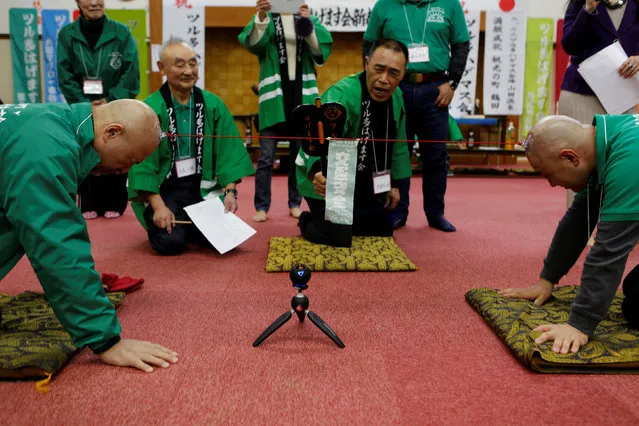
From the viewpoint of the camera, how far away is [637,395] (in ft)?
3.95

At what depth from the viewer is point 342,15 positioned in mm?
6828

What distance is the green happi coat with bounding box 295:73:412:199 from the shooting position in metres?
2.57

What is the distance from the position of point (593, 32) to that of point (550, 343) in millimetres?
1636

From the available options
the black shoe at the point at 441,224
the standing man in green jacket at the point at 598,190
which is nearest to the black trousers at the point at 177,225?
the black shoe at the point at 441,224

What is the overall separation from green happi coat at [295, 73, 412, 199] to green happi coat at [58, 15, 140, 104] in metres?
1.49

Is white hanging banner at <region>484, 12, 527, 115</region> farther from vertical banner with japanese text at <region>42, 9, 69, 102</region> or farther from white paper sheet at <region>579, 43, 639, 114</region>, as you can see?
vertical banner with japanese text at <region>42, 9, 69, 102</region>

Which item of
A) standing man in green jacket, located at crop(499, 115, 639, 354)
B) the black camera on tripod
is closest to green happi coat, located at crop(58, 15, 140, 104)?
the black camera on tripod

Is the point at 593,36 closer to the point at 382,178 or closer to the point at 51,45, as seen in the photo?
the point at 382,178

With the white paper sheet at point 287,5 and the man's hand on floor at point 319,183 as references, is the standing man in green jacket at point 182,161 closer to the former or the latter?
the man's hand on floor at point 319,183

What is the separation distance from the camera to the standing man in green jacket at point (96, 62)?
3.42 meters

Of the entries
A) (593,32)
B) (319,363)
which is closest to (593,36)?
(593,32)

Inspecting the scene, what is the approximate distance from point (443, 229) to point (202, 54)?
4.61 meters

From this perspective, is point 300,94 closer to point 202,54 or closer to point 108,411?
point 108,411

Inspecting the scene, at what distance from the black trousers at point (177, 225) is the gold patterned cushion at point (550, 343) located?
134 cm
